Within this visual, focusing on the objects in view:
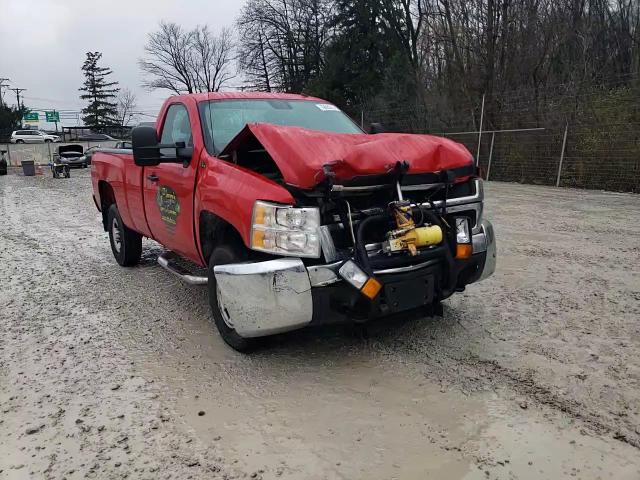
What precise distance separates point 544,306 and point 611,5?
21942 mm

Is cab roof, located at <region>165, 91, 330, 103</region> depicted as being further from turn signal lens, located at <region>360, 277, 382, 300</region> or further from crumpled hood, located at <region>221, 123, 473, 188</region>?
turn signal lens, located at <region>360, 277, 382, 300</region>

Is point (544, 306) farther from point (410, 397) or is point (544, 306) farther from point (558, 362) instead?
point (410, 397)

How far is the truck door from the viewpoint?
436cm

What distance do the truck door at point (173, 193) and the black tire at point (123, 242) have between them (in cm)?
118

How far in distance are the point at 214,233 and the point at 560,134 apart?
14546mm

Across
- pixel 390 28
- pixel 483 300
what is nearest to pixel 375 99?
pixel 390 28

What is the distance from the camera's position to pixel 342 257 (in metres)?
3.32

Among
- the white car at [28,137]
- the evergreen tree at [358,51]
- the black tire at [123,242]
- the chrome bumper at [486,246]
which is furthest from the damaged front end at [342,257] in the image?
the white car at [28,137]

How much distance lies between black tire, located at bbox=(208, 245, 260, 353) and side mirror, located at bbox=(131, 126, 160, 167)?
108 centimetres

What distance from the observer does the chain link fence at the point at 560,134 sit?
14039 millimetres

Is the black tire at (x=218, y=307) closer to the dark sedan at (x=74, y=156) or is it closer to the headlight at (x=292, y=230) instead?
the headlight at (x=292, y=230)

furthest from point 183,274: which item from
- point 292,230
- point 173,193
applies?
point 292,230

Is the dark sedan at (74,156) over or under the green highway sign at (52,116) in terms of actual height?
under

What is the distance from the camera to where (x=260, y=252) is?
3.49 metres
